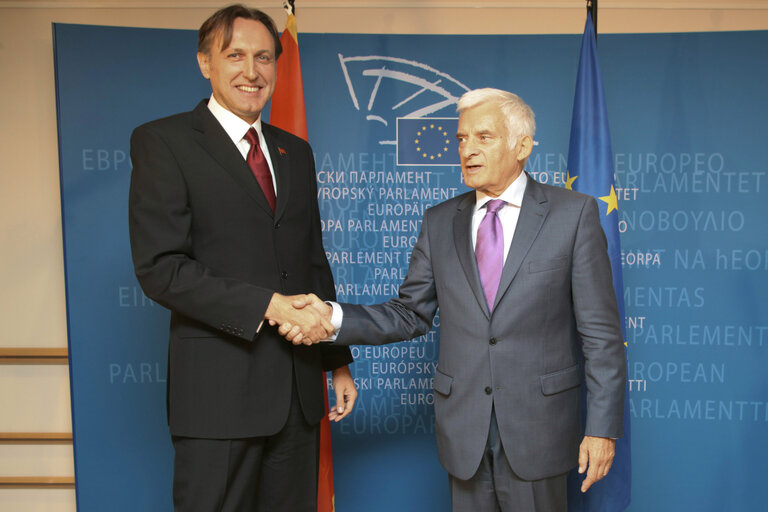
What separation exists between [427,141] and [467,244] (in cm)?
115

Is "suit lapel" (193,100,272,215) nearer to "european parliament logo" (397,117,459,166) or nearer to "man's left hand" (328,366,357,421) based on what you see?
"man's left hand" (328,366,357,421)

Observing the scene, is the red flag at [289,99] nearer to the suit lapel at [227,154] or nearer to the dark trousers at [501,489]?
the suit lapel at [227,154]

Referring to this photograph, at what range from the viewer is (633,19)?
2.71 metres

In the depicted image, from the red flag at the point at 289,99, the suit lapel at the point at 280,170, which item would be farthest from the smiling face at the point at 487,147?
the red flag at the point at 289,99

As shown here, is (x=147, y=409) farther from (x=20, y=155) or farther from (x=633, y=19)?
(x=633, y=19)

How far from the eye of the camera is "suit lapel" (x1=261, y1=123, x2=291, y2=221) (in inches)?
60.3

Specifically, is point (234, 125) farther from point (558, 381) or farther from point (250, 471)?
point (558, 381)

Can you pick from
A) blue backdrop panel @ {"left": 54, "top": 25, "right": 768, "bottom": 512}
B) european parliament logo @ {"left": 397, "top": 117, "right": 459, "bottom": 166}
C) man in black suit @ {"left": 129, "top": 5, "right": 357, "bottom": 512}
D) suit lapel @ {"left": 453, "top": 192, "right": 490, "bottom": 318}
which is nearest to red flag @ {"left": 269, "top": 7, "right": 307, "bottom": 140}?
blue backdrop panel @ {"left": 54, "top": 25, "right": 768, "bottom": 512}

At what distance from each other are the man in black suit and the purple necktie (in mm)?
519

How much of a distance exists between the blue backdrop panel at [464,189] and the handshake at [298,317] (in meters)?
1.12

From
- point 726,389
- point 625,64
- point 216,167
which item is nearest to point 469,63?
point 625,64

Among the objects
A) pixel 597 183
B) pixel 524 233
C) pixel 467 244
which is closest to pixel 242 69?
pixel 467 244

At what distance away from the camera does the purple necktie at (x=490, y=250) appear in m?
1.56

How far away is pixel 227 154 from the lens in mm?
1480
